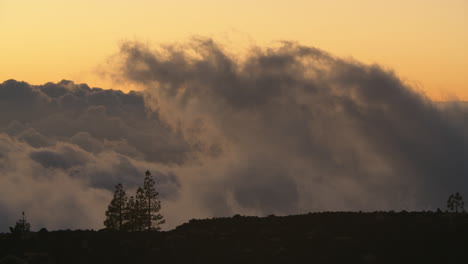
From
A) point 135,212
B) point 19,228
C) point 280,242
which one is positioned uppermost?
point 135,212

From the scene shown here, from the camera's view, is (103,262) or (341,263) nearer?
(341,263)

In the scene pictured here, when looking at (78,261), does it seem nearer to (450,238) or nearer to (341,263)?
(341,263)

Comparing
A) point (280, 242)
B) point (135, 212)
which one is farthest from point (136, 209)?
point (280, 242)

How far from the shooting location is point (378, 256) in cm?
4219

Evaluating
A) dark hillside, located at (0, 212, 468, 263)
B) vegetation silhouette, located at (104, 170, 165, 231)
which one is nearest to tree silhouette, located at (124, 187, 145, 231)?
vegetation silhouette, located at (104, 170, 165, 231)

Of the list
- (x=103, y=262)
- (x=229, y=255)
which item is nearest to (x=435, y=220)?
(x=229, y=255)

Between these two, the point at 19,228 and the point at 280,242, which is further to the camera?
the point at 19,228

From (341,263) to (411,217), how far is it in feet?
34.3

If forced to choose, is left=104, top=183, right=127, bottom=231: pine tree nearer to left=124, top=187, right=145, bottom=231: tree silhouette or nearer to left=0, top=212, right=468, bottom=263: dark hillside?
left=124, top=187, right=145, bottom=231: tree silhouette

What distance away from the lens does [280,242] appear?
153 feet

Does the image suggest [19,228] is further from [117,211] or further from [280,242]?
[117,211]

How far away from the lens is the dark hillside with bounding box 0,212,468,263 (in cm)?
4297

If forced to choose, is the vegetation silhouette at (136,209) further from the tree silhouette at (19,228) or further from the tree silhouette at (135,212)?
the tree silhouette at (19,228)

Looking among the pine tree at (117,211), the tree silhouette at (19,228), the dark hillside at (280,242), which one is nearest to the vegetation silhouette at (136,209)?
the pine tree at (117,211)
